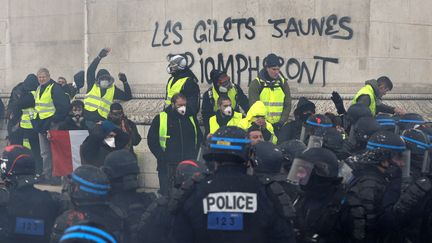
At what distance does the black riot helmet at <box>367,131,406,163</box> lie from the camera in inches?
240

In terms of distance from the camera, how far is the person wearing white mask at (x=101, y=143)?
32.3 ft

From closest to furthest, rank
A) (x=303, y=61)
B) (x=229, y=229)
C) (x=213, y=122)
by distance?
(x=229, y=229) → (x=213, y=122) → (x=303, y=61)

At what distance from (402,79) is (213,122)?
3.32 meters

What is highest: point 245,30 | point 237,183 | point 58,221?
point 245,30

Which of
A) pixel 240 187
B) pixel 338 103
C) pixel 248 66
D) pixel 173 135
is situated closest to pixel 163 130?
pixel 173 135

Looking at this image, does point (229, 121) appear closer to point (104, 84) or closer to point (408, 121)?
point (408, 121)

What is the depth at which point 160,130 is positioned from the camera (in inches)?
425

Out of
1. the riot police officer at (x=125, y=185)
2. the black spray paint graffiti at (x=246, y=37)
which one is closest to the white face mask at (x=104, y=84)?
the black spray paint graffiti at (x=246, y=37)

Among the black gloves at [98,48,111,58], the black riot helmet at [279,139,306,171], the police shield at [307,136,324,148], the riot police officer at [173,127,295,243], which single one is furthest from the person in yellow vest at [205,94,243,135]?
the riot police officer at [173,127,295,243]

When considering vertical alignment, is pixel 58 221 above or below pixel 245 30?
below

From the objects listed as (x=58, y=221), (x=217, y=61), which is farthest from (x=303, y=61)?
(x=58, y=221)

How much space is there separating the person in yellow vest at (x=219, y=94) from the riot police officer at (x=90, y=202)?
552cm

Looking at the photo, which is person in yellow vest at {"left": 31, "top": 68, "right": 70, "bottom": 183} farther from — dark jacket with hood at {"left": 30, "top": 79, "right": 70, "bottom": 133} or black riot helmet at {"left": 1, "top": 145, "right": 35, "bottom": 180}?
black riot helmet at {"left": 1, "top": 145, "right": 35, "bottom": 180}

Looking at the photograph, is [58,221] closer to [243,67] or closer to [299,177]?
[299,177]
